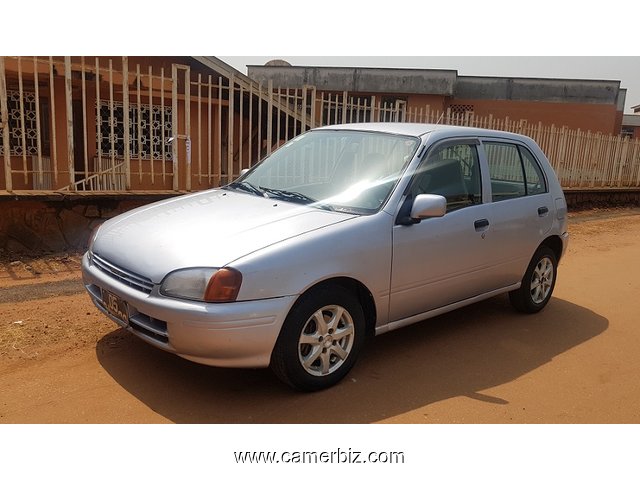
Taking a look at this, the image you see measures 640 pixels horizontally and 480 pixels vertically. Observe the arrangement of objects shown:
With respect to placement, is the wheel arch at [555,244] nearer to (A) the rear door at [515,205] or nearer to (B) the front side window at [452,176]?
(A) the rear door at [515,205]

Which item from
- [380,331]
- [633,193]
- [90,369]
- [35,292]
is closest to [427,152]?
[380,331]

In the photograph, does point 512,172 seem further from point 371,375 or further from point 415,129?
point 371,375

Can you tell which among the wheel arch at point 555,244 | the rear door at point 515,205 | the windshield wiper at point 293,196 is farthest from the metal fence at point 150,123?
the wheel arch at point 555,244

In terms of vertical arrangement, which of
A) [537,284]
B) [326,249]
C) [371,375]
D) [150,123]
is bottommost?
[371,375]

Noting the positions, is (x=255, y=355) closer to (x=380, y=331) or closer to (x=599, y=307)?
(x=380, y=331)

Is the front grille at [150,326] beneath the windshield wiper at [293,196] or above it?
beneath

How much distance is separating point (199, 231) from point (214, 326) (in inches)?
27.2

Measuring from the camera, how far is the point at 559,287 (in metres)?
6.48

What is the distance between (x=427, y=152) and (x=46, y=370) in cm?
307

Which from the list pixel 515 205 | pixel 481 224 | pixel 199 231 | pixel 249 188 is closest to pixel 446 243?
pixel 481 224

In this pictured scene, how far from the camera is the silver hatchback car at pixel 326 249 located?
10.2 feet

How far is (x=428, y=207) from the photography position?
3.73 m

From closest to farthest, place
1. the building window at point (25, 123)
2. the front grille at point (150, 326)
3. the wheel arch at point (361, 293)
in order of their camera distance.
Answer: the front grille at point (150, 326)
the wheel arch at point (361, 293)
the building window at point (25, 123)

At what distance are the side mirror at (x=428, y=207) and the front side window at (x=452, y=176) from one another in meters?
0.22
